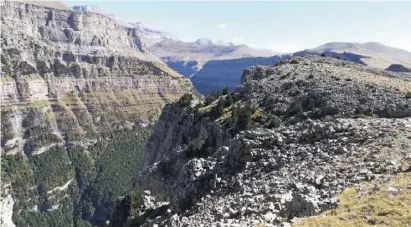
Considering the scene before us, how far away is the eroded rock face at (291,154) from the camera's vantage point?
3288 centimetres

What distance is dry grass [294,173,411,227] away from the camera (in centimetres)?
2692

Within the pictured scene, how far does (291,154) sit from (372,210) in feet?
49.8

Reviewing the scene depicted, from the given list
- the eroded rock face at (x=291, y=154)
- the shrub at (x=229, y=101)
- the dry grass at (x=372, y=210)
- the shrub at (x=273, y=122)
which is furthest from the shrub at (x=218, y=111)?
the dry grass at (x=372, y=210)

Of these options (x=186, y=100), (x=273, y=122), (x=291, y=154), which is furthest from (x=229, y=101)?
(x=291, y=154)

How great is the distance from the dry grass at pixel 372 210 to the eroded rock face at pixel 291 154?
4.39 feet

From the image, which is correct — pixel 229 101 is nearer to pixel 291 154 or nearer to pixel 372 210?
pixel 291 154

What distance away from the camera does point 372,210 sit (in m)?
28.2

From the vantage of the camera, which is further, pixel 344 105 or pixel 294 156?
pixel 344 105

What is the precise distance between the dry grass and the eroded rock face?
1337 millimetres

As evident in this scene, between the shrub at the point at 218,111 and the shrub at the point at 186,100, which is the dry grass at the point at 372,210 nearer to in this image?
the shrub at the point at 218,111

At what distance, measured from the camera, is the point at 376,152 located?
37625 mm

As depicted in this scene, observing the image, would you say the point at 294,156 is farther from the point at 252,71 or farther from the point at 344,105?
the point at 252,71

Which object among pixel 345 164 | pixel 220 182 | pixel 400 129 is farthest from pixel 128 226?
pixel 400 129

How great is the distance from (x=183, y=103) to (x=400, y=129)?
65.6 meters
